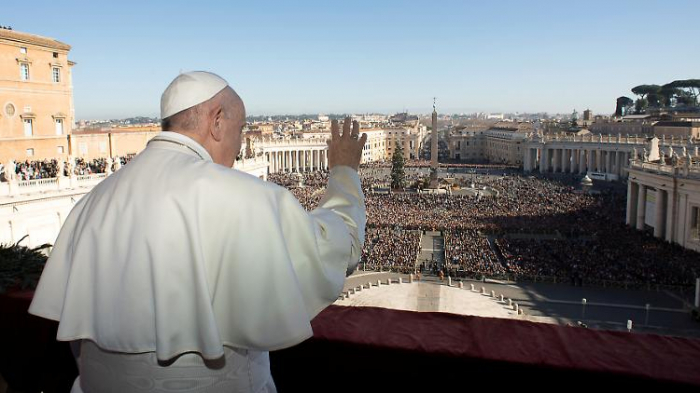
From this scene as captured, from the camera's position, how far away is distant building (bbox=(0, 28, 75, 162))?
703 inches

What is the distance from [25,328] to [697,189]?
2798 centimetres

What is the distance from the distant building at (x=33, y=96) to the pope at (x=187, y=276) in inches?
757

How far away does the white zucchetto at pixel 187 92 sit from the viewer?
1646 millimetres

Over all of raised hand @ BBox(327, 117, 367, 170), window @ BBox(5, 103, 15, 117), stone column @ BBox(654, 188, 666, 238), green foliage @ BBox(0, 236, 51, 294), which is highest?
window @ BBox(5, 103, 15, 117)

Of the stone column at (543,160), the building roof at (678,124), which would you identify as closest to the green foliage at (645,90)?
the building roof at (678,124)

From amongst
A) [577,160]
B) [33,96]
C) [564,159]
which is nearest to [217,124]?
[33,96]

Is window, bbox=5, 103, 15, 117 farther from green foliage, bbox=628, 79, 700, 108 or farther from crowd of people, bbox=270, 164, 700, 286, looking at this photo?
green foliage, bbox=628, 79, 700, 108

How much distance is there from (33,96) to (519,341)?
66.9ft

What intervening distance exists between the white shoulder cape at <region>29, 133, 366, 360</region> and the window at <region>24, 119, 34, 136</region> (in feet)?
66.5

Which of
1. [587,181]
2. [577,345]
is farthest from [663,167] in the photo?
[577,345]

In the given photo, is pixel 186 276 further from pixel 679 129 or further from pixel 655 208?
pixel 679 129

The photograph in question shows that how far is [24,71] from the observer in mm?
18469

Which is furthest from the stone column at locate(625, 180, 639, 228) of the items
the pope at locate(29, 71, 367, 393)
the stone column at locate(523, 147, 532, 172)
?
the stone column at locate(523, 147, 532, 172)

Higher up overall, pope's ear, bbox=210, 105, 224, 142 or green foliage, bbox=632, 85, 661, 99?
green foliage, bbox=632, 85, 661, 99
